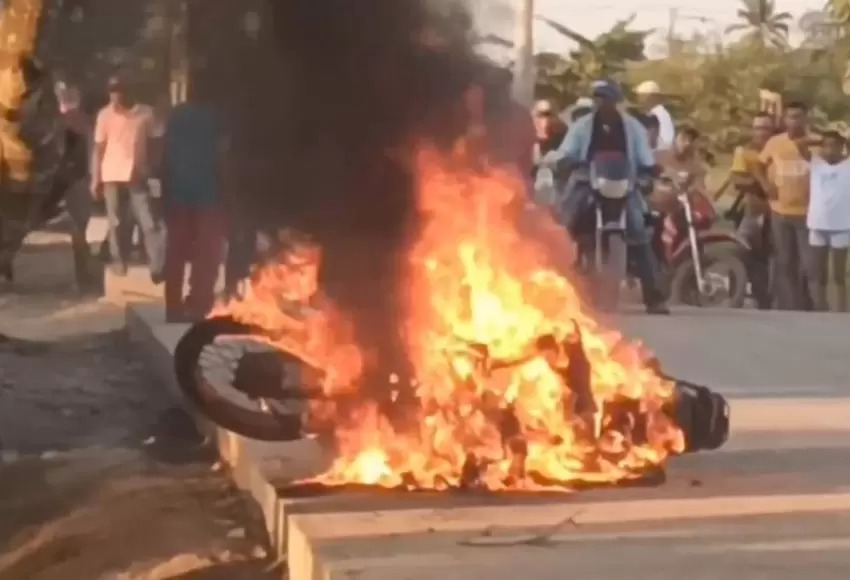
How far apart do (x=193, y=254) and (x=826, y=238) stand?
12.1 feet

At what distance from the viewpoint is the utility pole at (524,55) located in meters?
4.79

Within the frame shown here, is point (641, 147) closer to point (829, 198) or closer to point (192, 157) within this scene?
point (829, 198)

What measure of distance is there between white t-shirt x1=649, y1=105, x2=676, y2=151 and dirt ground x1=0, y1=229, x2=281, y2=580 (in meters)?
3.40

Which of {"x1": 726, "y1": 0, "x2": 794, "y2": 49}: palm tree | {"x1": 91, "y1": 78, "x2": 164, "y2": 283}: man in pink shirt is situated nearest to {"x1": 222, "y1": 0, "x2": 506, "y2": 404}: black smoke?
{"x1": 91, "y1": 78, "x2": 164, "y2": 283}: man in pink shirt

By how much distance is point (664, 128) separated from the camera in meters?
8.48

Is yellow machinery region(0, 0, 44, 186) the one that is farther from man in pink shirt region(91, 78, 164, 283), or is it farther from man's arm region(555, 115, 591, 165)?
man's arm region(555, 115, 591, 165)

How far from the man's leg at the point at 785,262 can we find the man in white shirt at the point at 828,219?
0.10 meters

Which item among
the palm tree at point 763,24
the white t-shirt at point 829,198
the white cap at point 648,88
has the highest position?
the palm tree at point 763,24

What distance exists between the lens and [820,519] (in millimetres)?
3371

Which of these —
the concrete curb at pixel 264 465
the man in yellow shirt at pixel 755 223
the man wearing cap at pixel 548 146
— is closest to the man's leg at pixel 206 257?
the concrete curb at pixel 264 465

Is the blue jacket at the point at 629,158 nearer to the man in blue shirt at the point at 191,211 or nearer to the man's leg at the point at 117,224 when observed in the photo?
the man in blue shirt at the point at 191,211

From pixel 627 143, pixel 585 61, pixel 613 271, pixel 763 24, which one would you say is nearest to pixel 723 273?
pixel 613 271

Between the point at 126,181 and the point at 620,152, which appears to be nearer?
the point at 126,181

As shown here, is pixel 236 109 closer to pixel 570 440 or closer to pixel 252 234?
pixel 252 234
